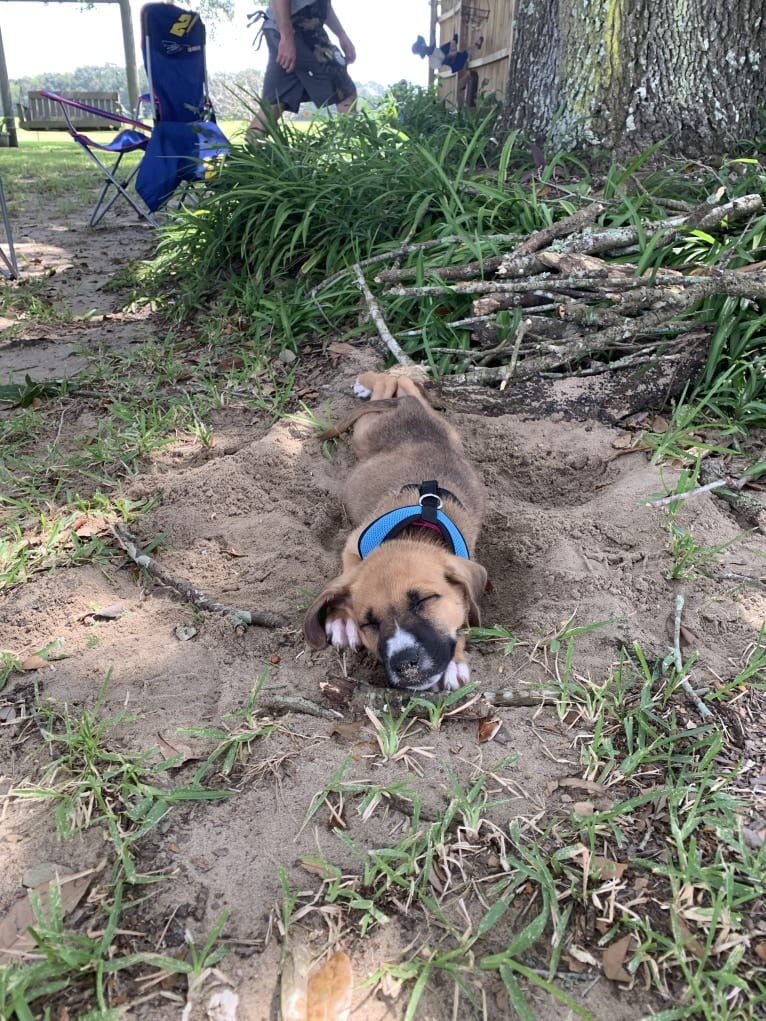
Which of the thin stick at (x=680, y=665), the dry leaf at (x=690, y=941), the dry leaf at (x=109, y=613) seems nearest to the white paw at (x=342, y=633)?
the dry leaf at (x=109, y=613)

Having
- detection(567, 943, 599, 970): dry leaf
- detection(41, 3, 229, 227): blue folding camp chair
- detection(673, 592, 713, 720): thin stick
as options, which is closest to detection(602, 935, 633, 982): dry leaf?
detection(567, 943, 599, 970): dry leaf

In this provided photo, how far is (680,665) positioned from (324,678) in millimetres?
1101

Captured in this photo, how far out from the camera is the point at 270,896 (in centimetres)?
160

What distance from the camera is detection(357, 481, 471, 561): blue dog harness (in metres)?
2.71

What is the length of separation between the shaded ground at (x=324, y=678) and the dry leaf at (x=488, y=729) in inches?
0.6

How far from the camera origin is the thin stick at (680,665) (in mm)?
2088

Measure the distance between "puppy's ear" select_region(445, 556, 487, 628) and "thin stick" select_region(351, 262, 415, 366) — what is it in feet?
6.42

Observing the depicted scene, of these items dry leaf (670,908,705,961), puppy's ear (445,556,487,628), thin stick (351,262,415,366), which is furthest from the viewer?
thin stick (351,262,415,366)

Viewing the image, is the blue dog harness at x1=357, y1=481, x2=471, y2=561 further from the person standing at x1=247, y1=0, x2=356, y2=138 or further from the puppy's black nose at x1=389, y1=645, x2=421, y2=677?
the person standing at x1=247, y1=0, x2=356, y2=138

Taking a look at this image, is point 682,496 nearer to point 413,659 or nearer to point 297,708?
point 413,659

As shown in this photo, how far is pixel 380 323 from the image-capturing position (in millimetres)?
4398

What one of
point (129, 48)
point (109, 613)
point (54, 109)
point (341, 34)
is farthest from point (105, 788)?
point (129, 48)

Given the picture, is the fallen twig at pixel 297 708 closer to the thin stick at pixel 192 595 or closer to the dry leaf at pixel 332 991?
the thin stick at pixel 192 595

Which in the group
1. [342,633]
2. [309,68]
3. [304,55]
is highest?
[304,55]
